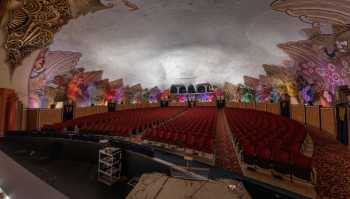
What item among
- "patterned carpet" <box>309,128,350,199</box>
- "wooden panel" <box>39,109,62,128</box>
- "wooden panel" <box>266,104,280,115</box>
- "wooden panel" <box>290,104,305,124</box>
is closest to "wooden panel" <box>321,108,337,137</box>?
"wooden panel" <box>290,104,305,124</box>

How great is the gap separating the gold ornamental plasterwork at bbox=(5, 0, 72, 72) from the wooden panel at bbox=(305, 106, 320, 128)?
16.5 m

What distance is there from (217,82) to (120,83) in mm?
12825

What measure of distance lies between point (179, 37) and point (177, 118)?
6.53 meters

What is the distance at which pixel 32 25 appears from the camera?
7.50m

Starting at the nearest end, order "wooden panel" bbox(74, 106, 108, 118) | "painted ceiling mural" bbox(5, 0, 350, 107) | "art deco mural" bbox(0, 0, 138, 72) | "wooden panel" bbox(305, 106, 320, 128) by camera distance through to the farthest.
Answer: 1. "art deco mural" bbox(0, 0, 138, 72)
2. "painted ceiling mural" bbox(5, 0, 350, 107)
3. "wooden panel" bbox(305, 106, 320, 128)
4. "wooden panel" bbox(74, 106, 108, 118)

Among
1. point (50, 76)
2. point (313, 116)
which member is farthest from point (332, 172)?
point (50, 76)

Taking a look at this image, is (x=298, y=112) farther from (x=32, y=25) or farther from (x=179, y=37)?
(x=32, y=25)

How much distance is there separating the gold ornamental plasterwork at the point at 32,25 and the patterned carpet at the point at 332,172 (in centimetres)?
1079

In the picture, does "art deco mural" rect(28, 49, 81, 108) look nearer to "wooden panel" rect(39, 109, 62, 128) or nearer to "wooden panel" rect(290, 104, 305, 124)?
"wooden panel" rect(39, 109, 62, 128)

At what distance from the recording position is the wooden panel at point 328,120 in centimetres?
939

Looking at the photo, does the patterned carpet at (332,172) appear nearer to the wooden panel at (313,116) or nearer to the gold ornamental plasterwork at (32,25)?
the wooden panel at (313,116)

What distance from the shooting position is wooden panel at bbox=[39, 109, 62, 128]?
1149cm

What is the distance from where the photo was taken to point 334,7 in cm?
678

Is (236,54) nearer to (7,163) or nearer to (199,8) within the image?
(199,8)
